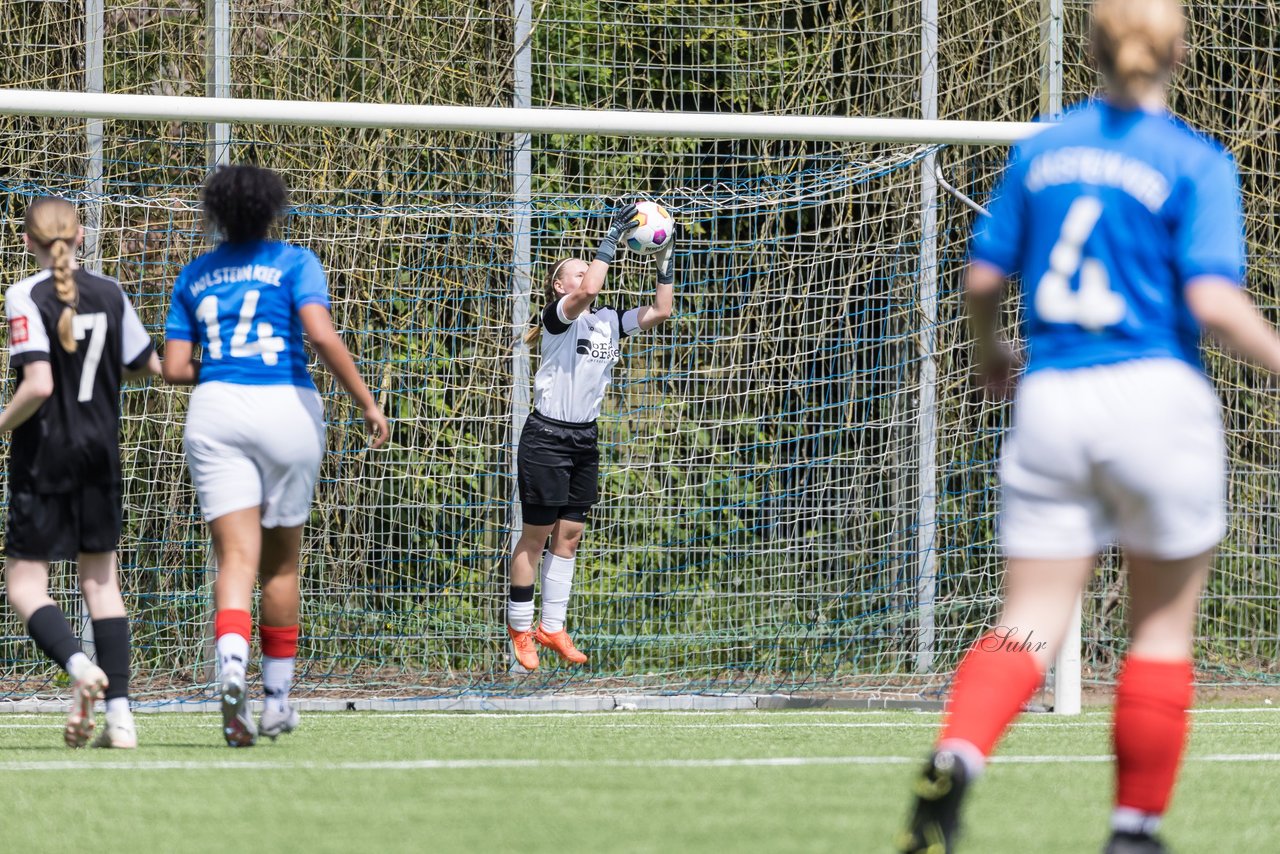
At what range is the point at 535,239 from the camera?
9.43m

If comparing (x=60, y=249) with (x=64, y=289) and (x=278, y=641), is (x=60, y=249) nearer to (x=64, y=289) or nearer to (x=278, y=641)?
(x=64, y=289)

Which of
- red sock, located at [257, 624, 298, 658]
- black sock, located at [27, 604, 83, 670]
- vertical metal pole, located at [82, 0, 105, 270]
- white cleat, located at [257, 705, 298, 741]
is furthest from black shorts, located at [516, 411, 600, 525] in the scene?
black sock, located at [27, 604, 83, 670]

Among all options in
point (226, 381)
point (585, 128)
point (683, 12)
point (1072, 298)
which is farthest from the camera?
point (683, 12)

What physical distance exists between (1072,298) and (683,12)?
24.0ft

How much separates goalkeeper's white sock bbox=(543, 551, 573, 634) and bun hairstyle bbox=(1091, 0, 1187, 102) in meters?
5.73

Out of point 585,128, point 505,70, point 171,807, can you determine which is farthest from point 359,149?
point 171,807

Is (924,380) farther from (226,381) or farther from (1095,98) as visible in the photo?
(226,381)

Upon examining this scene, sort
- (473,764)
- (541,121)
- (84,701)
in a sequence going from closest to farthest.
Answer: (473,764)
(84,701)
(541,121)

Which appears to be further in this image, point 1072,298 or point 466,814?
point 466,814

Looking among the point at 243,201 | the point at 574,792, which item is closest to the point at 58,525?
the point at 243,201

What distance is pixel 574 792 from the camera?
13.0 feet

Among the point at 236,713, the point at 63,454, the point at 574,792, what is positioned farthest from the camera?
the point at 63,454

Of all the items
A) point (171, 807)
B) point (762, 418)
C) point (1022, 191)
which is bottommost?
point (171, 807)

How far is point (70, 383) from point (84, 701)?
1005 millimetres
